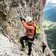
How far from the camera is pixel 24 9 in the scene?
25.1 meters

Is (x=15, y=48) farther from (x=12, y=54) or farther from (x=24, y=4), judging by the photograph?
(x=24, y=4)

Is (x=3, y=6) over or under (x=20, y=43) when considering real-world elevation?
over

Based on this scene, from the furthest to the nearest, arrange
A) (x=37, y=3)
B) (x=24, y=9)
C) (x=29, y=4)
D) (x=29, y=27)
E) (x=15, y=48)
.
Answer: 1. (x=37, y=3)
2. (x=29, y=4)
3. (x=24, y=9)
4. (x=15, y=48)
5. (x=29, y=27)

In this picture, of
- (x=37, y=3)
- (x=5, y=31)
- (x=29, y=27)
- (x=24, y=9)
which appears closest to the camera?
(x=29, y=27)

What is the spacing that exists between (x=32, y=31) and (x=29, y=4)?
7407mm

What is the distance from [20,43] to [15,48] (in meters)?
1.13

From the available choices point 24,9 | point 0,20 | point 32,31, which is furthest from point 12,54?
point 24,9

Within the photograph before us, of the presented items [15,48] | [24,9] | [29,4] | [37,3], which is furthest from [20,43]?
[37,3]

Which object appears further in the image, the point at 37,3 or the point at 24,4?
the point at 37,3

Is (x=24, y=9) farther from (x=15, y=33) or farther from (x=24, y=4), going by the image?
(x=15, y=33)

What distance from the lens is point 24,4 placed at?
82.7 ft

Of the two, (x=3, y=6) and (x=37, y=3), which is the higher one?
(x=3, y=6)

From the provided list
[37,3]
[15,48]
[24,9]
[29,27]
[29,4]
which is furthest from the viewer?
[37,3]

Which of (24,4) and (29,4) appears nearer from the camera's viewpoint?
(24,4)
